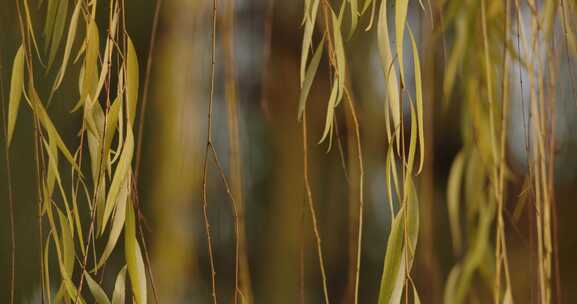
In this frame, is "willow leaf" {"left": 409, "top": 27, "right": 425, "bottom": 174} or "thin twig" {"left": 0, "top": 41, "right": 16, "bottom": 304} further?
"thin twig" {"left": 0, "top": 41, "right": 16, "bottom": 304}

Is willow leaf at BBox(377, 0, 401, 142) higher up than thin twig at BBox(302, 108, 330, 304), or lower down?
higher up

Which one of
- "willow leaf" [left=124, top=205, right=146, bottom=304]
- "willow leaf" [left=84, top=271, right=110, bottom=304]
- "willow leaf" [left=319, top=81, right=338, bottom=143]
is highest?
"willow leaf" [left=319, top=81, right=338, bottom=143]

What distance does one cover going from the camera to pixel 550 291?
665 millimetres

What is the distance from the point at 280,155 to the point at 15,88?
0.27 meters

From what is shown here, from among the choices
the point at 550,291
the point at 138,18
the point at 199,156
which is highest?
the point at 138,18

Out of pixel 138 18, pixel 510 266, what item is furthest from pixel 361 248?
pixel 138 18

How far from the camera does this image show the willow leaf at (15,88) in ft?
2.30

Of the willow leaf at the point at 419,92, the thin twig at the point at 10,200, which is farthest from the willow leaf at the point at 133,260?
the willow leaf at the point at 419,92

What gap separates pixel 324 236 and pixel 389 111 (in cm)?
14

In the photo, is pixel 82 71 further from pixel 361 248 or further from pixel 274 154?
pixel 361 248

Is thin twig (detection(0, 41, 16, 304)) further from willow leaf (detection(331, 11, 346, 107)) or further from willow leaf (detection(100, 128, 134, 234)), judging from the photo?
willow leaf (detection(331, 11, 346, 107))

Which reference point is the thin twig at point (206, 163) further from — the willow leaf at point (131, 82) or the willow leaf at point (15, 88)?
the willow leaf at point (15, 88)

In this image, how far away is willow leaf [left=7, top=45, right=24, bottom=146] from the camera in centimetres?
70

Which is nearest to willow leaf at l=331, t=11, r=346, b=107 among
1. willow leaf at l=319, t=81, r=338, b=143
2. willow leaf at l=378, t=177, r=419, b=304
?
willow leaf at l=319, t=81, r=338, b=143
